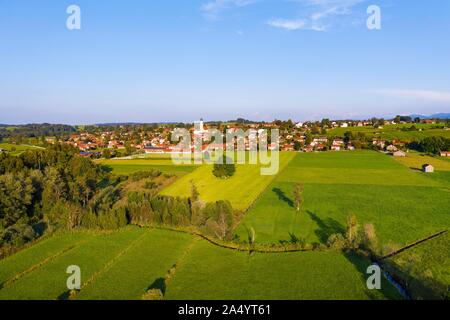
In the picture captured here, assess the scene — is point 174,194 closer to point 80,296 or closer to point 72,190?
point 72,190

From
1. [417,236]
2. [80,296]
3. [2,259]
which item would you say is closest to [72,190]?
[2,259]

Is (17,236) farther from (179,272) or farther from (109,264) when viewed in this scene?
(179,272)

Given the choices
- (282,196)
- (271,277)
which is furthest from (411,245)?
(282,196)

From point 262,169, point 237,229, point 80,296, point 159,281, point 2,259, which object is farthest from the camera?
point 262,169

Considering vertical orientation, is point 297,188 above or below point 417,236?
above

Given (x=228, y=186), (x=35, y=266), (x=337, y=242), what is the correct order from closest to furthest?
(x=35, y=266)
(x=337, y=242)
(x=228, y=186)

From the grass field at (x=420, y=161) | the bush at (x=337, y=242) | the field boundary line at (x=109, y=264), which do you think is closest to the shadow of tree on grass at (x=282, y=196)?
the bush at (x=337, y=242)
